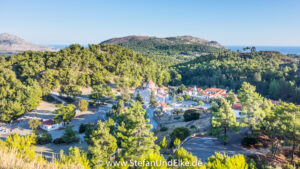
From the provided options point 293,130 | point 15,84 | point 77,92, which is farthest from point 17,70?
point 293,130

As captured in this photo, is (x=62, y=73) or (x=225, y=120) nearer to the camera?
(x=225, y=120)

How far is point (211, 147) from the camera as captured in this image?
Result: 22406 mm

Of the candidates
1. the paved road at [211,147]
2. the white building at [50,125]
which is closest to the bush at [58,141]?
the white building at [50,125]

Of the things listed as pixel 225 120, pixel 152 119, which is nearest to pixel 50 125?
pixel 152 119

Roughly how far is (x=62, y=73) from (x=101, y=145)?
42000 mm

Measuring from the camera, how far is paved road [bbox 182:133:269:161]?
20438mm

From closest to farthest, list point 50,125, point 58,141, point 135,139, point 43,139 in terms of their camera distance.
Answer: point 135,139 → point 43,139 → point 58,141 → point 50,125

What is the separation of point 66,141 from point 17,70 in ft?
137

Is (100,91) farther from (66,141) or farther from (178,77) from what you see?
(178,77)

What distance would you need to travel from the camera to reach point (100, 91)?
46.9m

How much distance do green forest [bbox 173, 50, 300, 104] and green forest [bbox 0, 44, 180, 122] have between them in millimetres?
11672

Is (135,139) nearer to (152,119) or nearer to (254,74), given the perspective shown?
(152,119)

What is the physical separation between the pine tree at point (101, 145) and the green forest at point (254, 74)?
5604cm

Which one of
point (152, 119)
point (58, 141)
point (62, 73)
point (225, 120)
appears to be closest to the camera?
point (225, 120)
